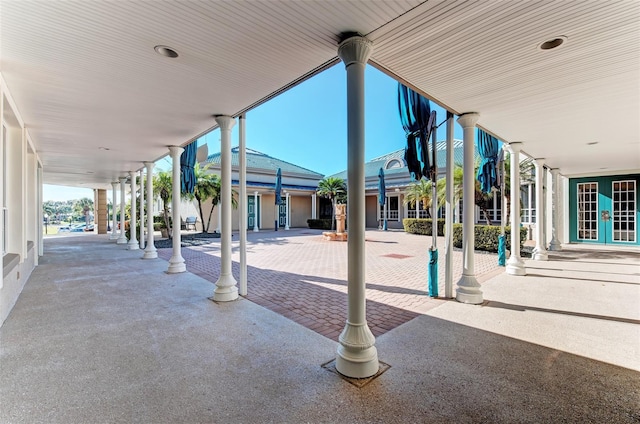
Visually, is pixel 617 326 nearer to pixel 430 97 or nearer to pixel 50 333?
pixel 430 97

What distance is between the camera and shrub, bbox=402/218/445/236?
50.1 ft

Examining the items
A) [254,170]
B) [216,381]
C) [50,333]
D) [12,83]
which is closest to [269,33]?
[216,381]

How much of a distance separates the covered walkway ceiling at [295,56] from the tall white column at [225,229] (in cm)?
35

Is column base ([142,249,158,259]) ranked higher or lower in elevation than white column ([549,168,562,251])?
lower

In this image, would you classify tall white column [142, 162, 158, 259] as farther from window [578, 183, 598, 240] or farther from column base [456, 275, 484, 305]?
window [578, 183, 598, 240]

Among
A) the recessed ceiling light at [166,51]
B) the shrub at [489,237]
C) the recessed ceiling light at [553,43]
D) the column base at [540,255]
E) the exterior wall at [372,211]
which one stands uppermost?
the recessed ceiling light at [553,43]

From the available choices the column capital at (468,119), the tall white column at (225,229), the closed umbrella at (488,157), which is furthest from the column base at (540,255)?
the tall white column at (225,229)

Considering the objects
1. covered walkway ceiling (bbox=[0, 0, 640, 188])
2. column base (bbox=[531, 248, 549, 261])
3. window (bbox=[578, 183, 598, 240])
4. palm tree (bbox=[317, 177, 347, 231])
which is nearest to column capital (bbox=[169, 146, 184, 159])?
covered walkway ceiling (bbox=[0, 0, 640, 188])

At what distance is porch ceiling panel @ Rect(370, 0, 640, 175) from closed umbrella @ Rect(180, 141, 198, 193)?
580 centimetres

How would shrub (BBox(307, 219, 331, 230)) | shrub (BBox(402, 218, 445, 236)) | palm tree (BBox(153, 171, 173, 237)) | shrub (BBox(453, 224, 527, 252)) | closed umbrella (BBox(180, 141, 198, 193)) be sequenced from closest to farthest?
closed umbrella (BBox(180, 141, 198, 193)) → shrub (BBox(453, 224, 527, 252)) → palm tree (BBox(153, 171, 173, 237)) → shrub (BBox(402, 218, 445, 236)) → shrub (BBox(307, 219, 331, 230))

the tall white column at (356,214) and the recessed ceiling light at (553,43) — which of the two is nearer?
the tall white column at (356,214)

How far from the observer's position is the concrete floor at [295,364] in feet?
7.04

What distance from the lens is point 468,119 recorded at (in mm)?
4707

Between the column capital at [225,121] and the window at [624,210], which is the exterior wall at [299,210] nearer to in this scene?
the window at [624,210]
